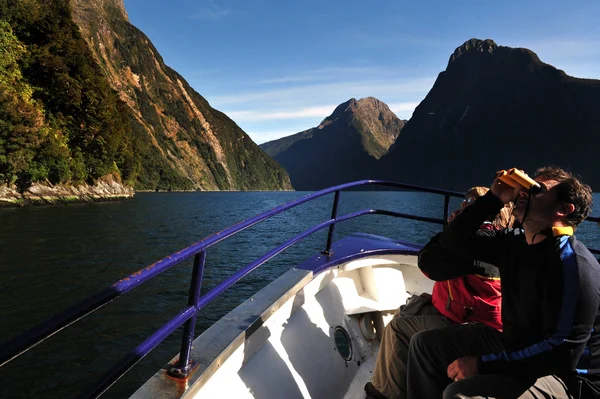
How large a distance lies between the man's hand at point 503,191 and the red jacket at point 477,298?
383mm

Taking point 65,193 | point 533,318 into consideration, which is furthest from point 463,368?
point 65,193

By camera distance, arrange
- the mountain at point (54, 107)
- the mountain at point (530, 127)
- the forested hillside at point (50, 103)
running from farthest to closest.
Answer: the mountain at point (530, 127) → the mountain at point (54, 107) → the forested hillside at point (50, 103)

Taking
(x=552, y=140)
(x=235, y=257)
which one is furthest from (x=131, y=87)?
(x=552, y=140)

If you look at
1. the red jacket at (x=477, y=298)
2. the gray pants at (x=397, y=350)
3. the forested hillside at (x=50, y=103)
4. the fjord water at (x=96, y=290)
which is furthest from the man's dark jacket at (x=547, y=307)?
the forested hillside at (x=50, y=103)

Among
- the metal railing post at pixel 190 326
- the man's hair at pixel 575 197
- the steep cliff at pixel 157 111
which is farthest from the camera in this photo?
the steep cliff at pixel 157 111

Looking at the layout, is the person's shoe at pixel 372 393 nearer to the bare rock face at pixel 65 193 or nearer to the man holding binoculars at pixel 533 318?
the man holding binoculars at pixel 533 318

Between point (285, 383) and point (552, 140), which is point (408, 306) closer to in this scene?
point (285, 383)

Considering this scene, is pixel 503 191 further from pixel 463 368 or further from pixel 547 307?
pixel 463 368

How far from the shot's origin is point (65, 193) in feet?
170

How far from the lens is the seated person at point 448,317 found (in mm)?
2318

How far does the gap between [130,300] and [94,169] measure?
5772 centimetres

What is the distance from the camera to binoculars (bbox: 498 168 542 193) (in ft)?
5.59

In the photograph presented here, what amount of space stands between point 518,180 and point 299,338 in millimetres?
1884

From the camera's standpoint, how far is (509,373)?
5.33 feet
